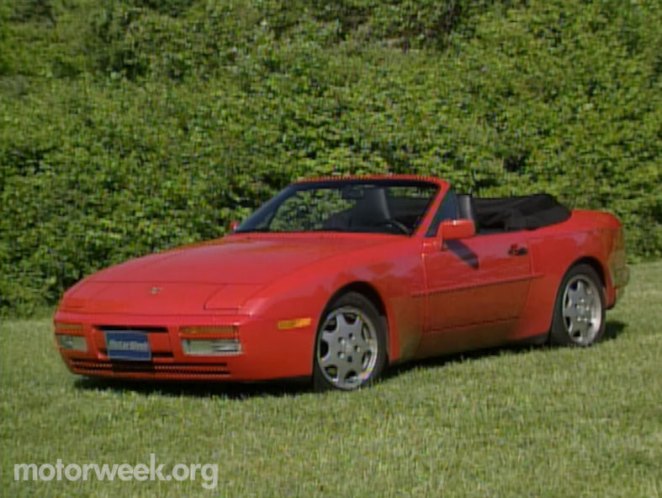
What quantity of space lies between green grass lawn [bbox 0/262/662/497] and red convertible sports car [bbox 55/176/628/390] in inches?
8.4

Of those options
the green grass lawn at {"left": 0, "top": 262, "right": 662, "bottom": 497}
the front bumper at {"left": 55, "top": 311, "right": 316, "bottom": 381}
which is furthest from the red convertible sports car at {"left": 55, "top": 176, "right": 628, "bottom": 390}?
the green grass lawn at {"left": 0, "top": 262, "right": 662, "bottom": 497}

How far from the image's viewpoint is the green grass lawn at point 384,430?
5.82 m

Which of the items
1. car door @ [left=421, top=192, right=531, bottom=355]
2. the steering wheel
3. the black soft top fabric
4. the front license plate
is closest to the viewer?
the front license plate

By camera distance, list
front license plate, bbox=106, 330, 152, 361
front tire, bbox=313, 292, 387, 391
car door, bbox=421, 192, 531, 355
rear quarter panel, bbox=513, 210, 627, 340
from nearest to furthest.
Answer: front license plate, bbox=106, 330, 152, 361 < front tire, bbox=313, 292, 387, 391 < car door, bbox=421, 192, 531, 355 < rear quarter panel, bbox=513, 210, 627, 340

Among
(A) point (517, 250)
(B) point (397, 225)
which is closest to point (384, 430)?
(B) point (397, 225)

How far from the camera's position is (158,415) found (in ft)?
24.6

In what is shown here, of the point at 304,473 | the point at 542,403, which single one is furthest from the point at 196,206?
the point at 304,473

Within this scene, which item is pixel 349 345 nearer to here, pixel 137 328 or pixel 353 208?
pixel 137 328

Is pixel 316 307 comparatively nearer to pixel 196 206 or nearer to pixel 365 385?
pixel 365 385

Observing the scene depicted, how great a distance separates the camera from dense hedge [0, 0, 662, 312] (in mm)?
14680

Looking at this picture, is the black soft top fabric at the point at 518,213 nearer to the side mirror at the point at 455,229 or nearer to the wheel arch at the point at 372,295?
the side mirror at the point at 455,229

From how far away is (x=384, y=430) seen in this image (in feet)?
22.5

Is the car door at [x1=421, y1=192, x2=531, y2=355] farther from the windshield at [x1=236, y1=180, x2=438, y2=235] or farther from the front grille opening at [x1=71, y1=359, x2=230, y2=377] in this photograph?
the front grille opening at [x1=71, y1=359, x2=230, y2=377]

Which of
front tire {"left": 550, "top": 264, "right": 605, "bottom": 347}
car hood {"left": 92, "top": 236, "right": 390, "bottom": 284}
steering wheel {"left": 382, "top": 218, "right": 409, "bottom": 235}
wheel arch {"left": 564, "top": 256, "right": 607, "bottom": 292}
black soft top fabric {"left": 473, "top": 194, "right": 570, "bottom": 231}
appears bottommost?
front tire {"left": 550, "top": 264, "right": 605, "bottom": 347}
